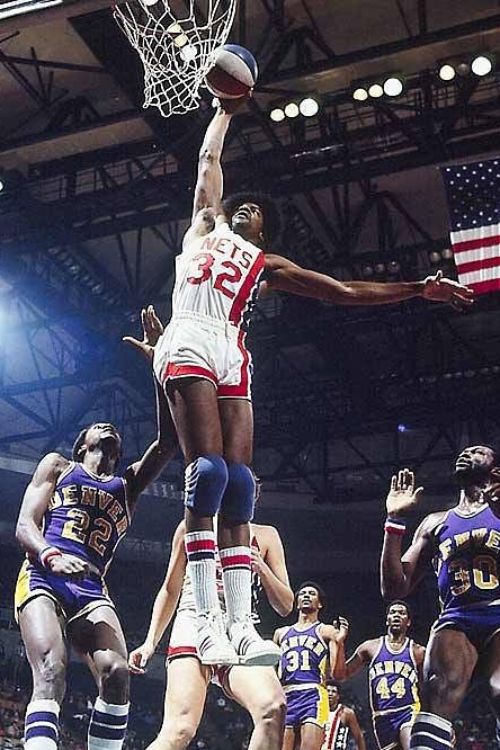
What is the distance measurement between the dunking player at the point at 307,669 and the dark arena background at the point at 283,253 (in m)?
4.55

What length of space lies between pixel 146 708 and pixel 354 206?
36.9 ft

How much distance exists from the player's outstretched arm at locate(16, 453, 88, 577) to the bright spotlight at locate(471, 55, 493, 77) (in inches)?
281

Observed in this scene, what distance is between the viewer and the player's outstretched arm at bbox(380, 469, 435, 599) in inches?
240

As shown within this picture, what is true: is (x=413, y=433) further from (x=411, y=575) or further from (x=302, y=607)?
(x=411, y=575)

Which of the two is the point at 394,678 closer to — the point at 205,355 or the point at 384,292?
the point at 384,292

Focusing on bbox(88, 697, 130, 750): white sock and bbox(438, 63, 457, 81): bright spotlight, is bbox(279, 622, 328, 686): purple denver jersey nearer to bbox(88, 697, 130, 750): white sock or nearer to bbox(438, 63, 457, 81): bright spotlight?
bbox(88, 697, 130, 750): white sock

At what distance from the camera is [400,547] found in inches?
245

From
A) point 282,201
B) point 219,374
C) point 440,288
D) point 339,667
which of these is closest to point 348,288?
point 440,288

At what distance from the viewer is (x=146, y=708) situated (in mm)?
21625

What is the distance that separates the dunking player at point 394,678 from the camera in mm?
10188

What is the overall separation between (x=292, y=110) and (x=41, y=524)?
7.35m

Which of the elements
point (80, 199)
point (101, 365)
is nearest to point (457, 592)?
point (80, 199)

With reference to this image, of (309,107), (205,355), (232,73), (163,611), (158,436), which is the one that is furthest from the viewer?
(309,107)

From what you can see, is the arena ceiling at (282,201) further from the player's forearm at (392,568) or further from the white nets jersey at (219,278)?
the player's forearm at (392,568)
